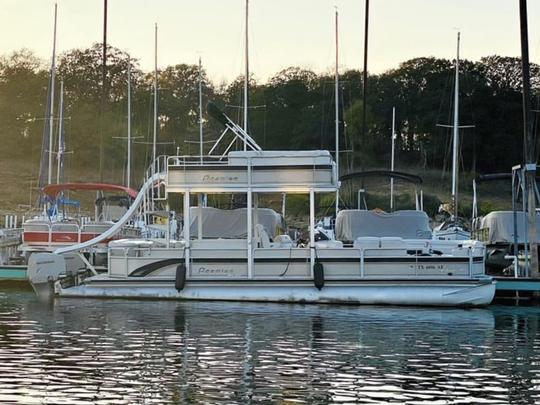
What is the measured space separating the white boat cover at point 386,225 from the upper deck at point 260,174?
551 centimetres

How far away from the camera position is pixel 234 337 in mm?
21719

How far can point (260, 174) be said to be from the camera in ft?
93.8

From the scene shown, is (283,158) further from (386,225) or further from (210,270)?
(386,225)

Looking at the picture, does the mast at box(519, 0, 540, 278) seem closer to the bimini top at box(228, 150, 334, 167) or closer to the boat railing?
the boat railing

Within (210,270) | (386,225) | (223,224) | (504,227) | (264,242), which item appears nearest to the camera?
(210,270)

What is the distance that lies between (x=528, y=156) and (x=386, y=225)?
5292 mm

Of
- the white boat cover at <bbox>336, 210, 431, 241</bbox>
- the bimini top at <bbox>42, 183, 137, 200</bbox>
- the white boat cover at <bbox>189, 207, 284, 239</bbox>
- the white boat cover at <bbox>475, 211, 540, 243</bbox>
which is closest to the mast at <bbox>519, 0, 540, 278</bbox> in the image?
the white boat cover at <bbox>475, 211, 540, 243</bbox>

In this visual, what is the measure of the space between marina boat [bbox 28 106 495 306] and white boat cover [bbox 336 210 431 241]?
394cm

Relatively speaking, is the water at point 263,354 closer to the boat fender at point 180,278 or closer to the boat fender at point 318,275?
the boat fender at point 180,278

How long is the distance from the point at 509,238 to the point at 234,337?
16.1m

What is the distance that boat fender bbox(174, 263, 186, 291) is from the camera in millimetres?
28500

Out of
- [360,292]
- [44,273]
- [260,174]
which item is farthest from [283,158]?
[44,273]

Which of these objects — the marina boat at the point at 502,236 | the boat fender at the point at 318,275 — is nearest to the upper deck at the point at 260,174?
the boat fender at the point at 318,275

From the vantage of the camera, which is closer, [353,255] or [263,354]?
[263,354]
